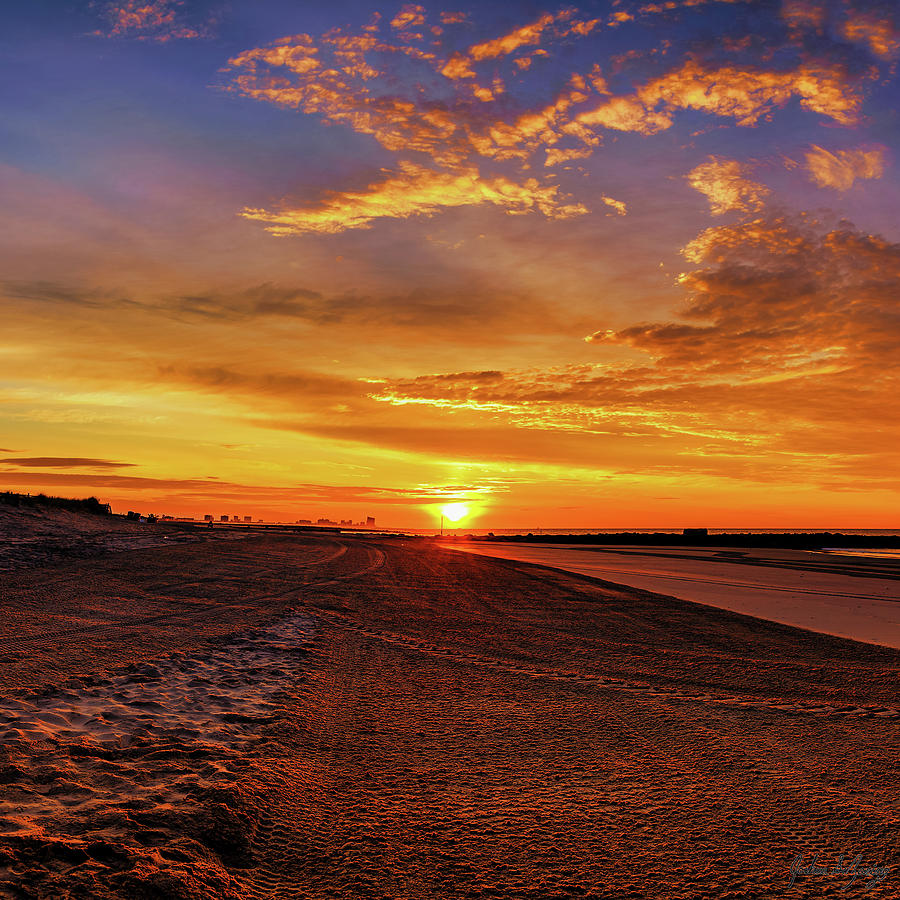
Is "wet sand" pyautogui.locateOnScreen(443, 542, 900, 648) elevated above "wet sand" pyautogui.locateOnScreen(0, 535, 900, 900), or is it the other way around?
"wet sand" pyautogui.locateOnScreen(0, 535, 900, 900)

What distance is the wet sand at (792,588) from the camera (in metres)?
13.8

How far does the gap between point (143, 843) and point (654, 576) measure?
74.2 ft

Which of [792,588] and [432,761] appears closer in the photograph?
[432,761]

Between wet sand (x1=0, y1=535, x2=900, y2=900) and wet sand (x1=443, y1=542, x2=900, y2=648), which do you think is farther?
wet sand (x1=443, y1=542, x2=900, y2=648)

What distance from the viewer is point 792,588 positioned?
67.7 feet

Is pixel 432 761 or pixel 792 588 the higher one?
pixel 432 761

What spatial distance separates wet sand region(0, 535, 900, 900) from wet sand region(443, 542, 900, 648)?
9.73 feet

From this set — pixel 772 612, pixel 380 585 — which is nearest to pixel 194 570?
pixel 380 585

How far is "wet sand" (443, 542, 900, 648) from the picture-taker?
1382 centimetres

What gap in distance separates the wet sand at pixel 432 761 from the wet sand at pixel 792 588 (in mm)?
2967

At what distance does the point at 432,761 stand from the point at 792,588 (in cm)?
1911

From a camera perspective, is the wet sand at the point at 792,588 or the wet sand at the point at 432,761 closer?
the wet sand at the point at 432,761

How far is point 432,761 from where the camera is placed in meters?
A: 5.43

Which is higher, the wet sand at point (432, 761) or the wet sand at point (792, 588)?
the wet sand at point (432, 761)
